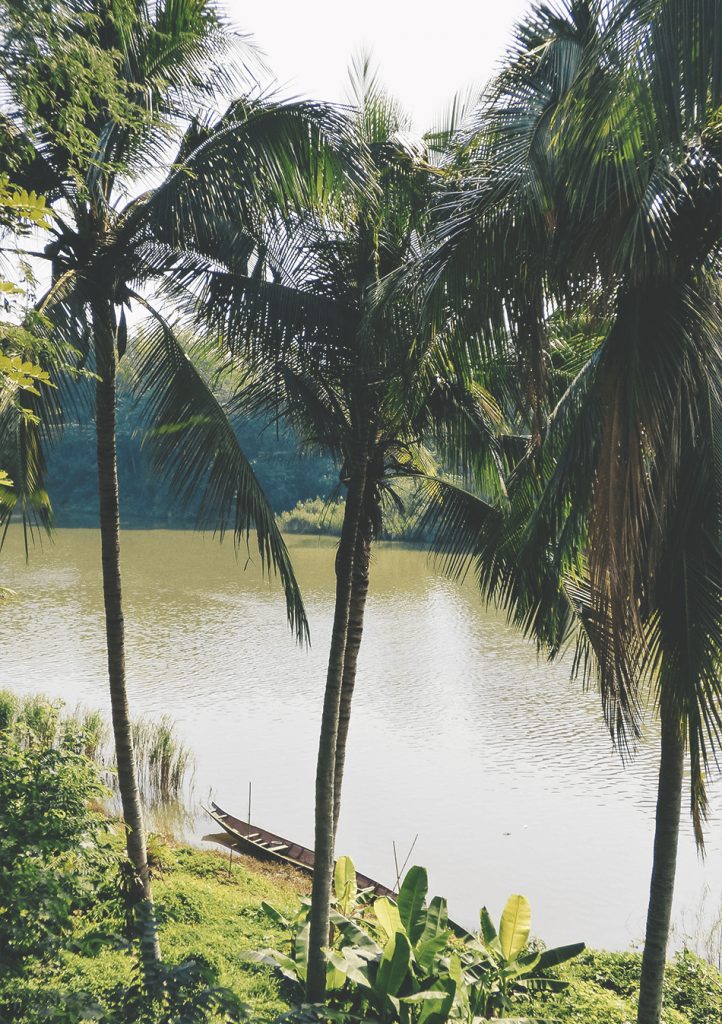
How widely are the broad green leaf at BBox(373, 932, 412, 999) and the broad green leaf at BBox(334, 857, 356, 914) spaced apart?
164 cm

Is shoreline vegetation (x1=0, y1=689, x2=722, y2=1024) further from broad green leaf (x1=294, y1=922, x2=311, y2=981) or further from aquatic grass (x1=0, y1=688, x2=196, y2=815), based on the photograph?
aquatic grass (x1=0, y1=688, x2=196, y2=815)

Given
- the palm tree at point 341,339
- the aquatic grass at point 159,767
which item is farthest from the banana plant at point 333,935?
the aquatic grass at point 159,767

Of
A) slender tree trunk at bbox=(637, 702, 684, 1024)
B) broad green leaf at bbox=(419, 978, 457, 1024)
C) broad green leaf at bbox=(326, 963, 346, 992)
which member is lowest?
broad green leaf at bbox=(326, 963, 346, 992)

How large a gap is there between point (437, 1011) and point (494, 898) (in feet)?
15.5

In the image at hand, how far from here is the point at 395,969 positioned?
5.29 m

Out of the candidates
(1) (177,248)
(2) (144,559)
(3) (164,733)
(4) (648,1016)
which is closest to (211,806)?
(3) (164,733)

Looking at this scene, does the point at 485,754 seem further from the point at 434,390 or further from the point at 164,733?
the point at 434,390

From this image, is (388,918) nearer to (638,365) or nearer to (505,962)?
(505,962)

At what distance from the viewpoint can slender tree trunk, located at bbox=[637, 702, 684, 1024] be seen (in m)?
4.56

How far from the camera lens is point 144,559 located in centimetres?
3281

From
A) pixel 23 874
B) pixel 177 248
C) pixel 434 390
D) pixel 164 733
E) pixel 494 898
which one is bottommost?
pixel 494 898

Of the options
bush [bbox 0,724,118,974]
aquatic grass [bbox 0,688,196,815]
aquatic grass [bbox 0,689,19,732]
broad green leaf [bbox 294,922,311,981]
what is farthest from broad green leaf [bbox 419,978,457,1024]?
aquatic grass [bbox 0,689,19,732]

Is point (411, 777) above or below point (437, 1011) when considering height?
below

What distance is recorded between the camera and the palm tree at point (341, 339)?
4.96m
